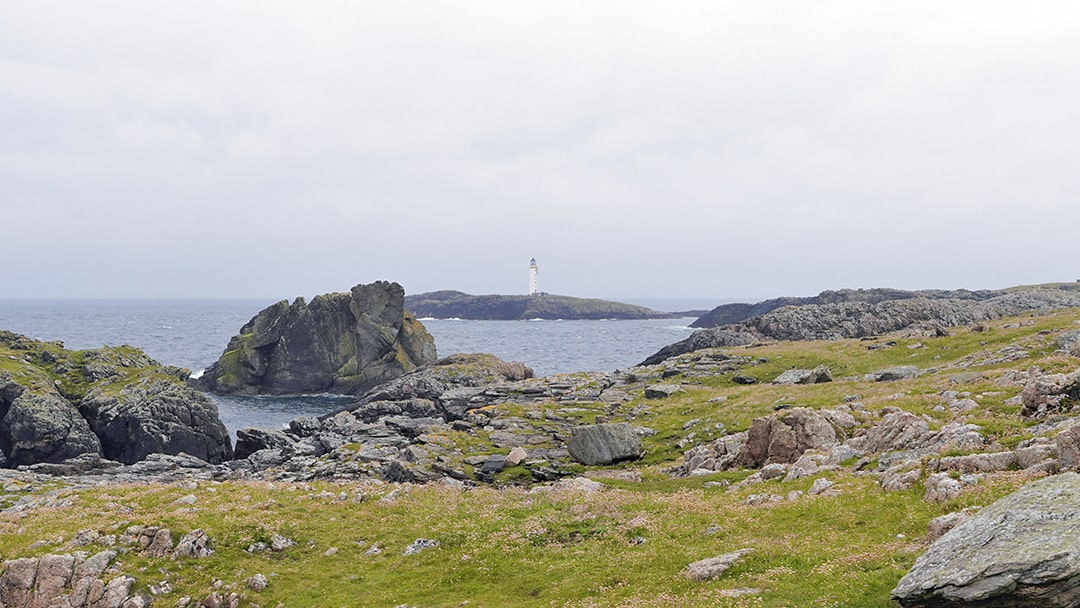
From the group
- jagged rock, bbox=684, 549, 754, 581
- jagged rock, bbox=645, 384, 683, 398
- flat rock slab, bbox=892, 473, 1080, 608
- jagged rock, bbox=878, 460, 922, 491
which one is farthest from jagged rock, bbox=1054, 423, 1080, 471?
jagged rock, bbox=645, 384, 683, 398

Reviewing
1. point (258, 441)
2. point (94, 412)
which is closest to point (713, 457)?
point (258, 441)

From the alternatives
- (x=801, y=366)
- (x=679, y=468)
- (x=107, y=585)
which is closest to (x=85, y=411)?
(x=107, y=585)

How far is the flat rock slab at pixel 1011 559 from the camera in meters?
12.2

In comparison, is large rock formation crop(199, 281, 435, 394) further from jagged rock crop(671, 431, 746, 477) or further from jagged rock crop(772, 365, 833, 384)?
jagged rock crop(671, 431, 746, 477)

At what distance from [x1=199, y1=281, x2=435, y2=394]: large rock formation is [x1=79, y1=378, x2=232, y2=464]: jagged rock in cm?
5946

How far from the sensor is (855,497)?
24359 mm

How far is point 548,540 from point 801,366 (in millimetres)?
62579

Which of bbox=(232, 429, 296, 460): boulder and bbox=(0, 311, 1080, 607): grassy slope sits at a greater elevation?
bbox=(0, 311, 1080, 607): grassy slope

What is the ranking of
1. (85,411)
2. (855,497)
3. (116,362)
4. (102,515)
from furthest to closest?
(116,362) → (85,411) → (102,515) → (855,497)

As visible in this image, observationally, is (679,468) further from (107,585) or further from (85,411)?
(85,411)

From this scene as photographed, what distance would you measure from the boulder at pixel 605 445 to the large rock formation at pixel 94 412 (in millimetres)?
51320

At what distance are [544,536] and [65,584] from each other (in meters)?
19.6

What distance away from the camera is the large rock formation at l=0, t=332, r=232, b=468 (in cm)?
6731

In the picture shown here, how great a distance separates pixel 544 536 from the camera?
26.7 metres
